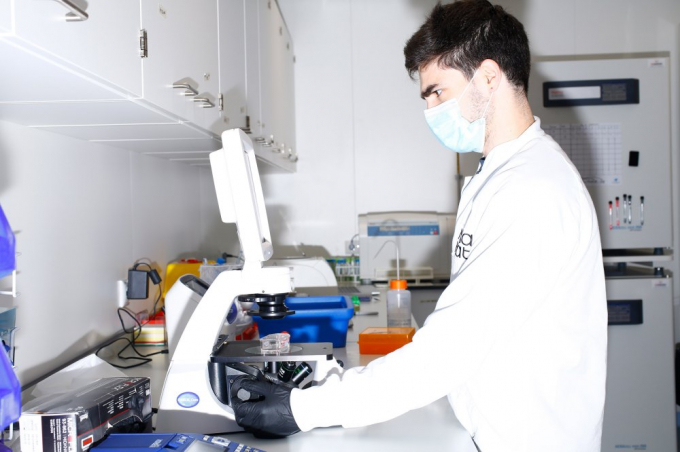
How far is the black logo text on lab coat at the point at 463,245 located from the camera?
1.30m

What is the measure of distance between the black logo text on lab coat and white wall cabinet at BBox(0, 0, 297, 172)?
0.74 m

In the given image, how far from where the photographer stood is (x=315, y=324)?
1.94m

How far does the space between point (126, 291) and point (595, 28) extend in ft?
10.5

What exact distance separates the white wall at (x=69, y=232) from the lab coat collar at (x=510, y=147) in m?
1.15

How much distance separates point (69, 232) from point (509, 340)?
1291 millimetres

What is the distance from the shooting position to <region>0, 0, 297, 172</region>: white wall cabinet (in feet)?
3.22

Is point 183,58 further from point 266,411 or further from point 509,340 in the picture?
point 509,340

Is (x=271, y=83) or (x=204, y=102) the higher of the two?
(x=271, y=83)

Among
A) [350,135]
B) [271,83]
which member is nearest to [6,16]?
[271,83]

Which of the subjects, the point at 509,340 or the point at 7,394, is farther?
the point at 509,340

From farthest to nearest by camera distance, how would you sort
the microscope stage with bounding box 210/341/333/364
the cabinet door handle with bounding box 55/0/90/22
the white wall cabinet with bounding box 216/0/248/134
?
1. the white wall cabinet with bounding box 216/0/248/134
2. the microscope stage with bounding box 210/341/333/364
3. the cabinet door handle with bounding box 55/0/90/22

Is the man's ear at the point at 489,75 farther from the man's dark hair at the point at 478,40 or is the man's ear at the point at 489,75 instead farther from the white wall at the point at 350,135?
the white wall at the point at 350,135

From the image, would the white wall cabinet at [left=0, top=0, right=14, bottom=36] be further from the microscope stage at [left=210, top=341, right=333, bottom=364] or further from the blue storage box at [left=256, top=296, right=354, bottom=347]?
the blue storage box at [left=256, top=296, right=354, bottom=347]

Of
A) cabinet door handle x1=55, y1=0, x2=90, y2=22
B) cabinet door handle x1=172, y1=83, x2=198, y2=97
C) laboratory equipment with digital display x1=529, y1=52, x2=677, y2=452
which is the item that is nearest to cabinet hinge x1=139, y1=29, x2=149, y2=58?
cabinet door handle x1=172, y1=83, x2=198, y2=97
